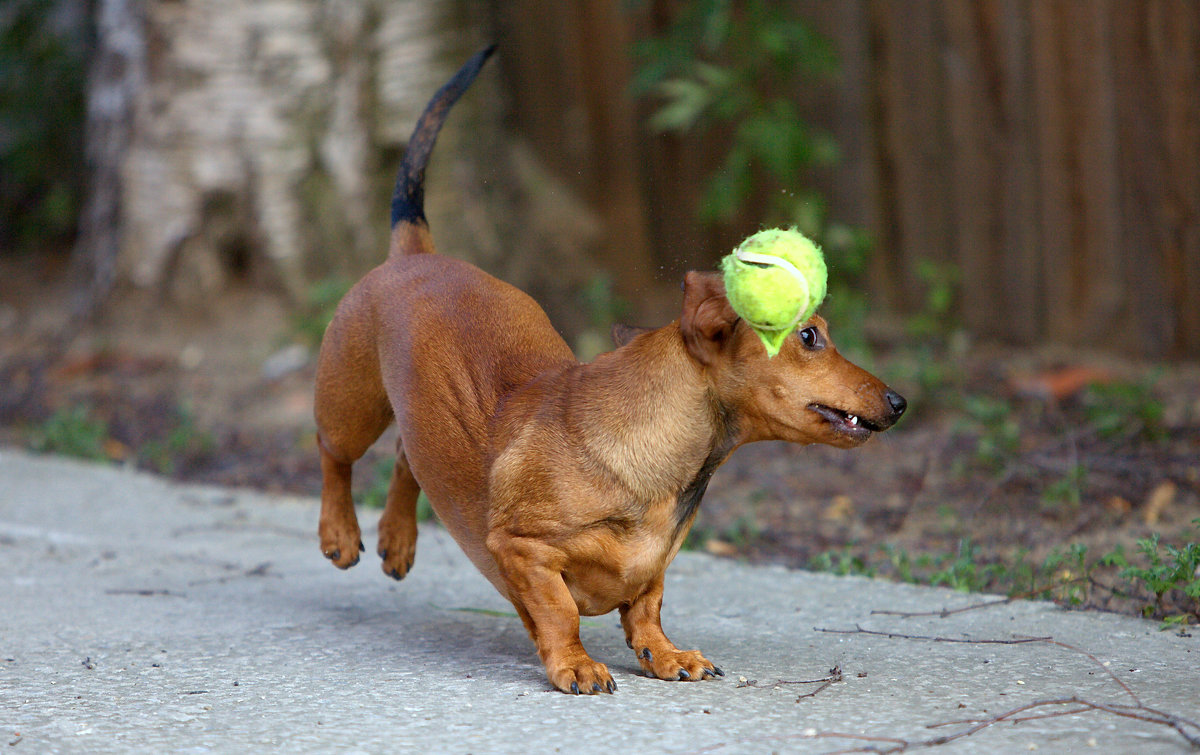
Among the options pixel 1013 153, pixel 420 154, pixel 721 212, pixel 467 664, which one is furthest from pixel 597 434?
pixel 1013 153

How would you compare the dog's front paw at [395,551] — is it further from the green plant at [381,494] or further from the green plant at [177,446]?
the green plant at [177,446]

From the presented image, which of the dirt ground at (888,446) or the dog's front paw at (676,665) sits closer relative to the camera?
the dog's front paw at (676,665)

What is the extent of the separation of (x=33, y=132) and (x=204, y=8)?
138 inches

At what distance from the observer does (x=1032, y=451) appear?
4.71m

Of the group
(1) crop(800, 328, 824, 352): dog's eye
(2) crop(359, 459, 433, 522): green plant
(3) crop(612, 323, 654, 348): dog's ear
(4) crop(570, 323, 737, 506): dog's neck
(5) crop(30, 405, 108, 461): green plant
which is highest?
(1) crop(800, 328, 824, 352): dog's eye


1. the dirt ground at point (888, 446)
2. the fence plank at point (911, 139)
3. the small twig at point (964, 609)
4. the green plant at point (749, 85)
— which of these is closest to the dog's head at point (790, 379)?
the dirt ground at point (888, 446)

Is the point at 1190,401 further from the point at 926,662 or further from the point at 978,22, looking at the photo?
the point at 926,662

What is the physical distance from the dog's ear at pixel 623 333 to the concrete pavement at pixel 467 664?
780mm

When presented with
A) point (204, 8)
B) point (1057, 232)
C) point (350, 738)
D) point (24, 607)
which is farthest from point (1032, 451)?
point (204, 8)

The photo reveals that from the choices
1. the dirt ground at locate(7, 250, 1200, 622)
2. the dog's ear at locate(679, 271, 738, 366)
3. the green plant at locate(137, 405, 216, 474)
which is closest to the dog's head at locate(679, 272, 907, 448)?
the dog's ear at locate(679, 271, 738, 366)

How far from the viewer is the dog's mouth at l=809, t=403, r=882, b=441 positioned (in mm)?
2586

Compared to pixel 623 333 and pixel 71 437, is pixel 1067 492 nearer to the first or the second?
pixel 623 333

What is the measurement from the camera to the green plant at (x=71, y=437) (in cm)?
579

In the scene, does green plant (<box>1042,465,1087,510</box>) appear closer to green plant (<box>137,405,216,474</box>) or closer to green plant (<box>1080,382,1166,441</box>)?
green plant (<box>1080,382,1166,441</box>)
